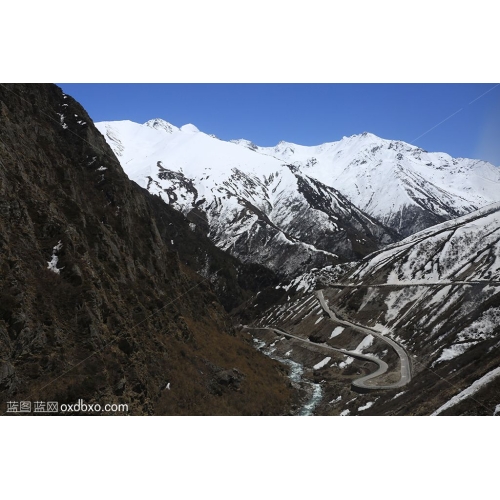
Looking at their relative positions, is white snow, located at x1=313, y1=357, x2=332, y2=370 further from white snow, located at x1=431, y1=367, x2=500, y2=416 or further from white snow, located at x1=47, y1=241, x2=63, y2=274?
white snow, located at x1=47, y1=241, x2=63, y2=274

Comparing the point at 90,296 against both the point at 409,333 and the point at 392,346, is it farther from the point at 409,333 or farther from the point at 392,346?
the point at 409,333

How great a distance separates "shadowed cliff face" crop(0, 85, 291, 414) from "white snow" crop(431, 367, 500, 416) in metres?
11.8

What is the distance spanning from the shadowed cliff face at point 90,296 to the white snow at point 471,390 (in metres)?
11.8

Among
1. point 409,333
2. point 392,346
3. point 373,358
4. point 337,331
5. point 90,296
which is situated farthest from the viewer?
point 337,331

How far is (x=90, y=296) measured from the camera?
23.1m

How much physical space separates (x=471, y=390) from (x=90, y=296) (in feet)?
59.2

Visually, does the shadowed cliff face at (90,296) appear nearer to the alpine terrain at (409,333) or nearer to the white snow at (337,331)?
the alpine terrain at (409,333)

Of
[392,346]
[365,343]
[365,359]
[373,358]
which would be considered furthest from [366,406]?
[365,343]

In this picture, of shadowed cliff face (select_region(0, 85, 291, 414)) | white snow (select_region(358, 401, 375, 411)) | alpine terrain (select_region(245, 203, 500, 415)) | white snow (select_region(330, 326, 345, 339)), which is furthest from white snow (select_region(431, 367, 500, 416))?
white snow (select_region(330, 326, 345, 339))

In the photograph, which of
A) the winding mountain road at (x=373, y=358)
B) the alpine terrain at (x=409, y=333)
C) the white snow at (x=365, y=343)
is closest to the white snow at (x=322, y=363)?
the alpine terrain at (x=409, y=333)

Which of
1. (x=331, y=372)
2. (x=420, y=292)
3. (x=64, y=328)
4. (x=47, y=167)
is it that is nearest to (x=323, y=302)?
(x=420, y=292)

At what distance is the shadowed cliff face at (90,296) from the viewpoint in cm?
1898

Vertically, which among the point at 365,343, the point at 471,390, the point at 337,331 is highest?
Answer: the point at 337,331

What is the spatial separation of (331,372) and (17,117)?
3497cm
